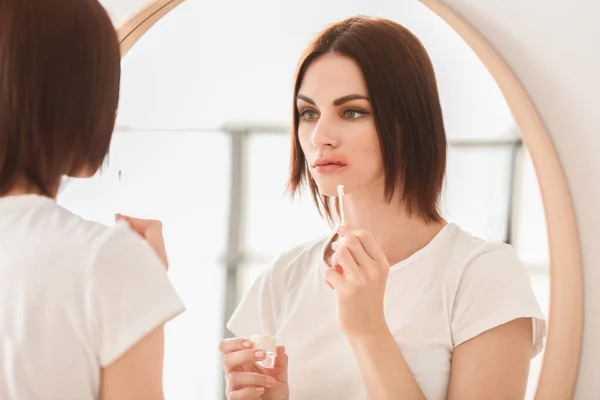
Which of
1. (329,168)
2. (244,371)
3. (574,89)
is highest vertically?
(574,89)

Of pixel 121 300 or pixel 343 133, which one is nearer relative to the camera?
pixel 121 300

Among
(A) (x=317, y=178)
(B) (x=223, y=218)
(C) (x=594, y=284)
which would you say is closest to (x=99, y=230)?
(A) (x=317, y=178)

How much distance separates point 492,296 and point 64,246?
480mm

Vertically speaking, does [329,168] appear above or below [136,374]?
above

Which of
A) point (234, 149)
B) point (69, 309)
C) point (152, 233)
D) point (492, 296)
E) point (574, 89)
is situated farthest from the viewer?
point (234, 149)

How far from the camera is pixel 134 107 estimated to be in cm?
112

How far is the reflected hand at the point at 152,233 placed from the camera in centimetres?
62

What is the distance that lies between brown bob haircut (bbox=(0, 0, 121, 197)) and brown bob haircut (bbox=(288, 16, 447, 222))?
369 millimetres

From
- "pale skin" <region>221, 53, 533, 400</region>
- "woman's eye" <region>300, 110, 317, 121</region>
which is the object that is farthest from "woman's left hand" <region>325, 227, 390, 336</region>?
"woman's eye" <region>300, 110, 317, 121</region>

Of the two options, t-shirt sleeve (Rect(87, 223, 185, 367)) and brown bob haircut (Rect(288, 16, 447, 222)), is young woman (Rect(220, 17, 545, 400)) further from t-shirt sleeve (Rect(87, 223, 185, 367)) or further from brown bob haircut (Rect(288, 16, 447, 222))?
t-shirt sleeve (Rect(87, 223, 185, 367))

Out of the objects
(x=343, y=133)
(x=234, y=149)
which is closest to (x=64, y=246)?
(x=343, y=133)

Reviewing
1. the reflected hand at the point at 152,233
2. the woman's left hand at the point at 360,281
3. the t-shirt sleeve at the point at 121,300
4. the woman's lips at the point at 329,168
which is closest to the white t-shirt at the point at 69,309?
the t-shirt sleeve at the point at 121,300

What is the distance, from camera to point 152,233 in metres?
0.63

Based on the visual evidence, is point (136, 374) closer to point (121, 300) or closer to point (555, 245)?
point (121, 300)
